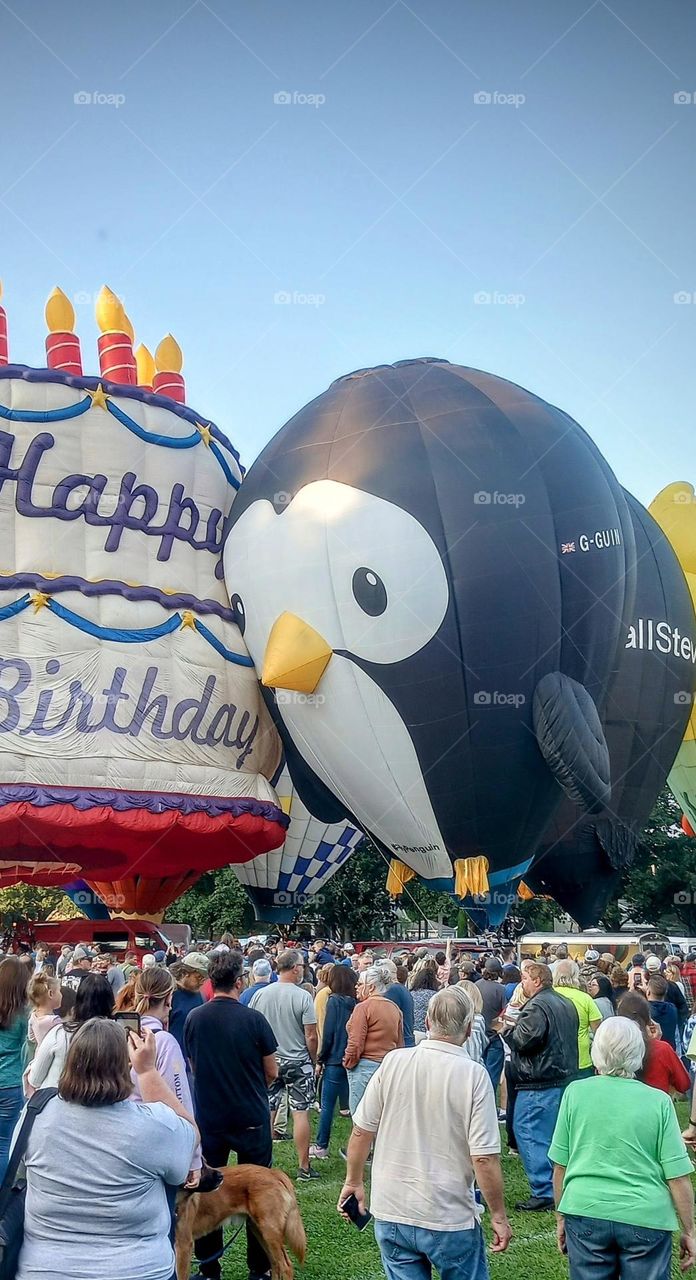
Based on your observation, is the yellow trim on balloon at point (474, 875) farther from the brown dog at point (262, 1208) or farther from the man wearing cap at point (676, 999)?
the brown dog at point (262, 1208)

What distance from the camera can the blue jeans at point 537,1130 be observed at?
6934mm

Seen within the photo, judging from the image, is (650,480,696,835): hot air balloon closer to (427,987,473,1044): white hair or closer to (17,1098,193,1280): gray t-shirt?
(427,987,473,1044): white hair

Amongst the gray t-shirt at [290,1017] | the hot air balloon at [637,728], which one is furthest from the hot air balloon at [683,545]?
the gray t-shirt at [290,1017]

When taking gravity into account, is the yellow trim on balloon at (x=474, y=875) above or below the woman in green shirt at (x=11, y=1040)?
above

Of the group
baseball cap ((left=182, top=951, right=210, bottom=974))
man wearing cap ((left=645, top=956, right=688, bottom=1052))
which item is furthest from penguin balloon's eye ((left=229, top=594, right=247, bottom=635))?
baseball cap ((left=182, top=951, right=210, bottom=974))

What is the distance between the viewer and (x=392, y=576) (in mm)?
14414

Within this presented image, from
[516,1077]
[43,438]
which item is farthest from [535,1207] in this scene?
[43,438]

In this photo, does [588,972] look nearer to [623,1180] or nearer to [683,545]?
[623,1180]

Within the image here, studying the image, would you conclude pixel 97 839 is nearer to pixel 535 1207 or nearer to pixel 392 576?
pixel 392 576

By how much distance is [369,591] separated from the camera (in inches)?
571

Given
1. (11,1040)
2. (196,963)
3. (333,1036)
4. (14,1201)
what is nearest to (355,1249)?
(196,963)

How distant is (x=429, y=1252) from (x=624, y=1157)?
0.65 m

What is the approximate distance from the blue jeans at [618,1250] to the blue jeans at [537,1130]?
125 inches

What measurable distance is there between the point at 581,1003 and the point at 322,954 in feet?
26.4
